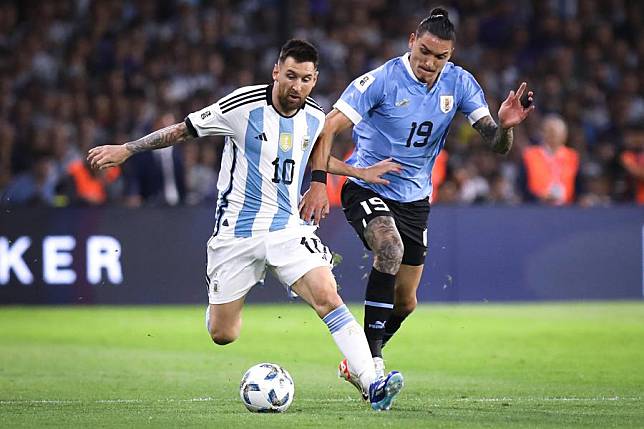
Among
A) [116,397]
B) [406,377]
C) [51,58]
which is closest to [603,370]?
[406,377]

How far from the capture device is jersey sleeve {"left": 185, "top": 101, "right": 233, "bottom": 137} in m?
7.27

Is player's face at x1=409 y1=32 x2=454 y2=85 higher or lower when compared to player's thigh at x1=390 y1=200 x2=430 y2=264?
higher

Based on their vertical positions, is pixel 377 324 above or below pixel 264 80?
below

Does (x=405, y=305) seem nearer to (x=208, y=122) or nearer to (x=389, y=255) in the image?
(x=389, y=255)

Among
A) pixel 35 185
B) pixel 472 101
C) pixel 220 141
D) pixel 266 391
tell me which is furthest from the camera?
pixel 220 141

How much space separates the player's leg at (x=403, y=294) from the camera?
8375mm

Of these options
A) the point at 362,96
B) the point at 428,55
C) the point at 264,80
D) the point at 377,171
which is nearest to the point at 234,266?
the point at 377,171

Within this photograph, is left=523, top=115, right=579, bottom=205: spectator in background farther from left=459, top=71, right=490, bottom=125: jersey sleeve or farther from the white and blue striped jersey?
the white and blue striped jersey

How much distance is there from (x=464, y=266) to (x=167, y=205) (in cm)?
339

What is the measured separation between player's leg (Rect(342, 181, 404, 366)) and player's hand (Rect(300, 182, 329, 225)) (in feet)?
1.60

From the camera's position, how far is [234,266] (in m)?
7.36

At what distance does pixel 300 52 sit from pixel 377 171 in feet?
3.28

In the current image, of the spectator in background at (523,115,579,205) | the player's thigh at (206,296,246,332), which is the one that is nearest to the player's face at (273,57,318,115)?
the player's thigh at (206,296,246,332)

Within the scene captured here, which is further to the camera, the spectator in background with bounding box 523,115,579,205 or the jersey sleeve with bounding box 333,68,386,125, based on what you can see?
the spectator in background with bounding box 523,115,579,205
